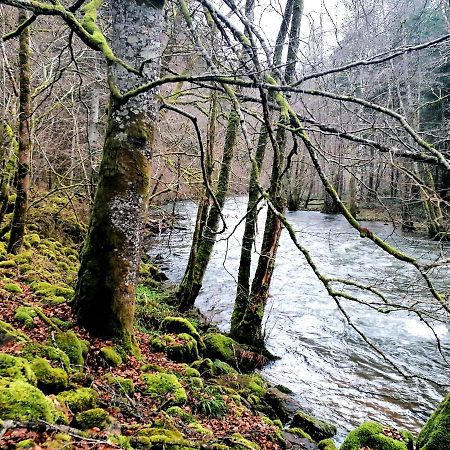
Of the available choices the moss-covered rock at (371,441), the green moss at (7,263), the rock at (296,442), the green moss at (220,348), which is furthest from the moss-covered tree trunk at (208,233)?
the moss-covered rock at (371,441)

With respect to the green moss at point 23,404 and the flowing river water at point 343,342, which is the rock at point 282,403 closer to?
the flowing river water at point 343,342

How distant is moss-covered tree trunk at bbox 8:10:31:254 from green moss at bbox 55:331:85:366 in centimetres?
364

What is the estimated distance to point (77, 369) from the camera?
3922 millimetres

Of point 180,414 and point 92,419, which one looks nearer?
point 92,419

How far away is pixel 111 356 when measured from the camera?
4.30 m

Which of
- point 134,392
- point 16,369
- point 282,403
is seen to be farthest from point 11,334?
point 282,403

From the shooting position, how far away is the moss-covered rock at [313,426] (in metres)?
5.71

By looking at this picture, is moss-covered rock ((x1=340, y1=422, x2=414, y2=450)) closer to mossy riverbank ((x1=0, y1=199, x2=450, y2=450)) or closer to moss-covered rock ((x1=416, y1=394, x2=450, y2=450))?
mossy riverbank ((x1=0, y1=199, x2=450, y2=450))

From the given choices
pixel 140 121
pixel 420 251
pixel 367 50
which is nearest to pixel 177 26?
pixel 367 50

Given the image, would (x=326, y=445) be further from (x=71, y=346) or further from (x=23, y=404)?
(x=23, y=404)

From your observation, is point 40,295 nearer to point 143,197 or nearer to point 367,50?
point 143,197

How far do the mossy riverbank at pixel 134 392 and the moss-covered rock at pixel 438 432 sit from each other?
0.04ft

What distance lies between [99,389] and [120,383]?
24 centimetres

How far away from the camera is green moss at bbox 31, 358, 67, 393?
10.8 ft
